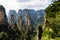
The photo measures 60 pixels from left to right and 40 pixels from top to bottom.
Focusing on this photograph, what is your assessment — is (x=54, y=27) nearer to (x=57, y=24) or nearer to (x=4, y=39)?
(x=57, y=24)

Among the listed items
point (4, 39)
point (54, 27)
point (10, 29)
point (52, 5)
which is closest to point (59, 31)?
point (54, 27)

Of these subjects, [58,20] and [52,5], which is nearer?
[58,20]

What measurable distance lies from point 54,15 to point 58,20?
1706 mm

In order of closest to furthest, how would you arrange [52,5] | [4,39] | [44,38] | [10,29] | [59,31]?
[59,31] → [44,38] → [52,5] → [4,39] → [10,29]

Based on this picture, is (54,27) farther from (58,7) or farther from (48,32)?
(58,7)

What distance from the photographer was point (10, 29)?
13488cm

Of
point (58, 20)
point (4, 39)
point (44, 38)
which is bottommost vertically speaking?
point (4, 39)

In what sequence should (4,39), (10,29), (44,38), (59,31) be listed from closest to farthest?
(59,31)
(44,38)
(4,39)
(10,29)

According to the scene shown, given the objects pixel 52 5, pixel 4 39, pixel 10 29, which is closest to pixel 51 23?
pixel 52 5

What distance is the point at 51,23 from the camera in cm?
1978

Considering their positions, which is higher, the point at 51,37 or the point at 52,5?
the point at 52,5

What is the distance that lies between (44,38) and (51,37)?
3.62 feet

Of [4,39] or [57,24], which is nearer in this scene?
[57,24]

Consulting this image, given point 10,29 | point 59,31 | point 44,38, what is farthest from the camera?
point 10,29
